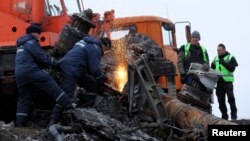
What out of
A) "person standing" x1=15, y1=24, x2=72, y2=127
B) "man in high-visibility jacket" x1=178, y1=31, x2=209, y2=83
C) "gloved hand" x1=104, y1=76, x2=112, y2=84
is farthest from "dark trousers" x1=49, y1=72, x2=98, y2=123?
"man in high-visibility jacket" x1=178, y1=31, x2=209, y2=83

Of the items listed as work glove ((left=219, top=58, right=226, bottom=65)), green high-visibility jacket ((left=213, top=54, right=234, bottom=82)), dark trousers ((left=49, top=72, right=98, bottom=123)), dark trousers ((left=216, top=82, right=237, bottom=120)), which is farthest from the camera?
work glove ((left=219, top=58, right=226, bottom=65))

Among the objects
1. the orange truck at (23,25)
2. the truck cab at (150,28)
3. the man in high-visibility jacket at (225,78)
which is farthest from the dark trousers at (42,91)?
the truck cab at (150,28)

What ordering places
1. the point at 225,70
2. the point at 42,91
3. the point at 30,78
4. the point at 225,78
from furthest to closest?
1. the point at 225,70
2. the point at 225,78
3. the point at 42,91
4. the point at 30,78

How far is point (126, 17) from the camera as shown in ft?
48.4

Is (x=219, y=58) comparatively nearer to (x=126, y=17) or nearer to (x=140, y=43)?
(x=140, y=43)

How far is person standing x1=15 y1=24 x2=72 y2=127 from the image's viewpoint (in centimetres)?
870

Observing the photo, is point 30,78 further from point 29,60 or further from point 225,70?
point 225,70

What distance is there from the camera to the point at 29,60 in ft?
28.7

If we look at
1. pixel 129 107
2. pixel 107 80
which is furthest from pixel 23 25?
pixel 129 107

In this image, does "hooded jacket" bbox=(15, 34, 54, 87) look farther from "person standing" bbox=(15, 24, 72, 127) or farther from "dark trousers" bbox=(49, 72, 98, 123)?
"dark trousers" bbox=(49, 72, 98, 123)

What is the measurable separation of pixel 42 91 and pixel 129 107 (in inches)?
60.0

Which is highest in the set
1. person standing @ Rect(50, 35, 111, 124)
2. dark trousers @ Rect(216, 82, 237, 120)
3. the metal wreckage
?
person standing @ Rect(50, 35, 111, 124)

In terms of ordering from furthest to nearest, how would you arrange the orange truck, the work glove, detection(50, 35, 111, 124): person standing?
1. the work glove
2. the orange truck
3. detection(50, 35, 111, 124): person standing

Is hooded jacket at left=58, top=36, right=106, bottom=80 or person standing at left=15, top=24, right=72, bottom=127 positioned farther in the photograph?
hooded jacket at left=58, top=36, right=106, bottom=80
